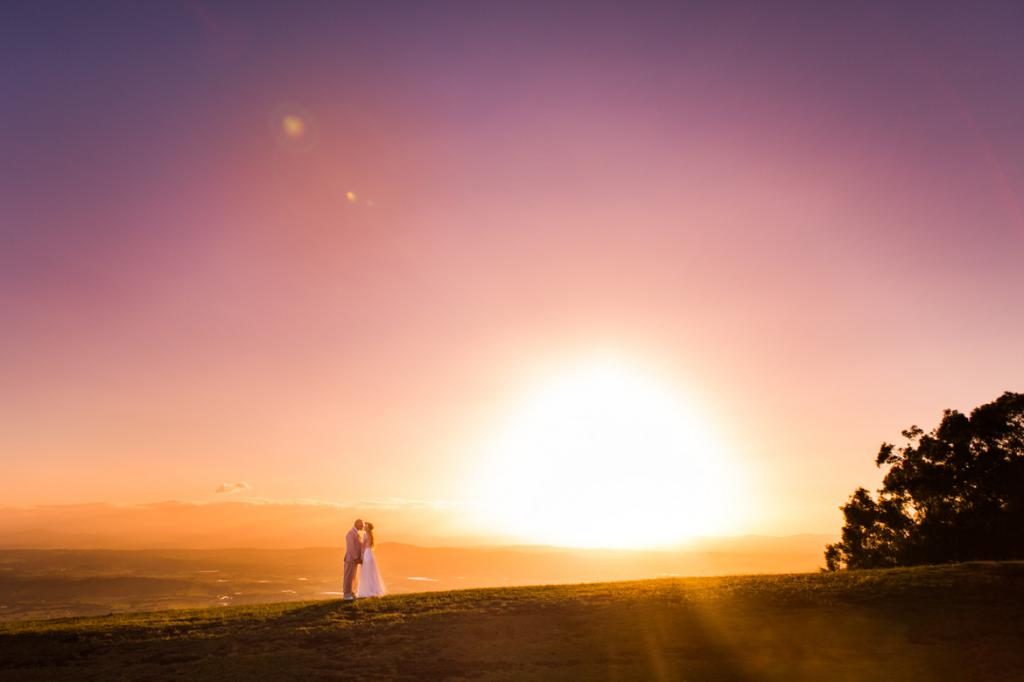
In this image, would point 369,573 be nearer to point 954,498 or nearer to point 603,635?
point 603,635

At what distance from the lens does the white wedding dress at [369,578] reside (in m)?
26.8

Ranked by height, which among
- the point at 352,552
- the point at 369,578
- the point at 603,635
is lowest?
the point at 603,635

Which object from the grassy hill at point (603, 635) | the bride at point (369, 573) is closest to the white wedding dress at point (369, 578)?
the bride at point (369, 573)

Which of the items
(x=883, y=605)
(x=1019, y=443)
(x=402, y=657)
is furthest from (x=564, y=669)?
(x=1019, y=443)

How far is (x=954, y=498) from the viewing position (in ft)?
156

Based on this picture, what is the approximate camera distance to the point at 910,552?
46812mm

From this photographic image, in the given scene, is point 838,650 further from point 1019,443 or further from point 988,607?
point 1019,443

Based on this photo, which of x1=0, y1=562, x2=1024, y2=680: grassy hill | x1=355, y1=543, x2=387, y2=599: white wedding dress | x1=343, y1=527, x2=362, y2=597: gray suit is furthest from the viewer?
x1=343, y1=527, x2=362, y2=597: gray suit

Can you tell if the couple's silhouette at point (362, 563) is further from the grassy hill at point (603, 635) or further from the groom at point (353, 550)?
the grassy hill at point (603, 635)

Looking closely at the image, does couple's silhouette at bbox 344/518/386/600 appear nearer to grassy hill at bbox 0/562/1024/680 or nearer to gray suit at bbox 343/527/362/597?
gray suit at bbox 343/527/362/597

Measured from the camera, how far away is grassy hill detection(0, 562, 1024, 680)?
51.7 feet

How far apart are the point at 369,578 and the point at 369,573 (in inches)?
8.0

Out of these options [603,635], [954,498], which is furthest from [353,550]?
[954,498]

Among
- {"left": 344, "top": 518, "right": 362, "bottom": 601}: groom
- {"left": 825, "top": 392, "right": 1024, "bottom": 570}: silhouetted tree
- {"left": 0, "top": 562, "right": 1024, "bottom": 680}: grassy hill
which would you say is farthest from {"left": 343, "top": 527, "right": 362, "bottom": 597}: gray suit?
{"left": 825, "top": 392, "right": 1024, "bottom": 570}: silhouetted tree
